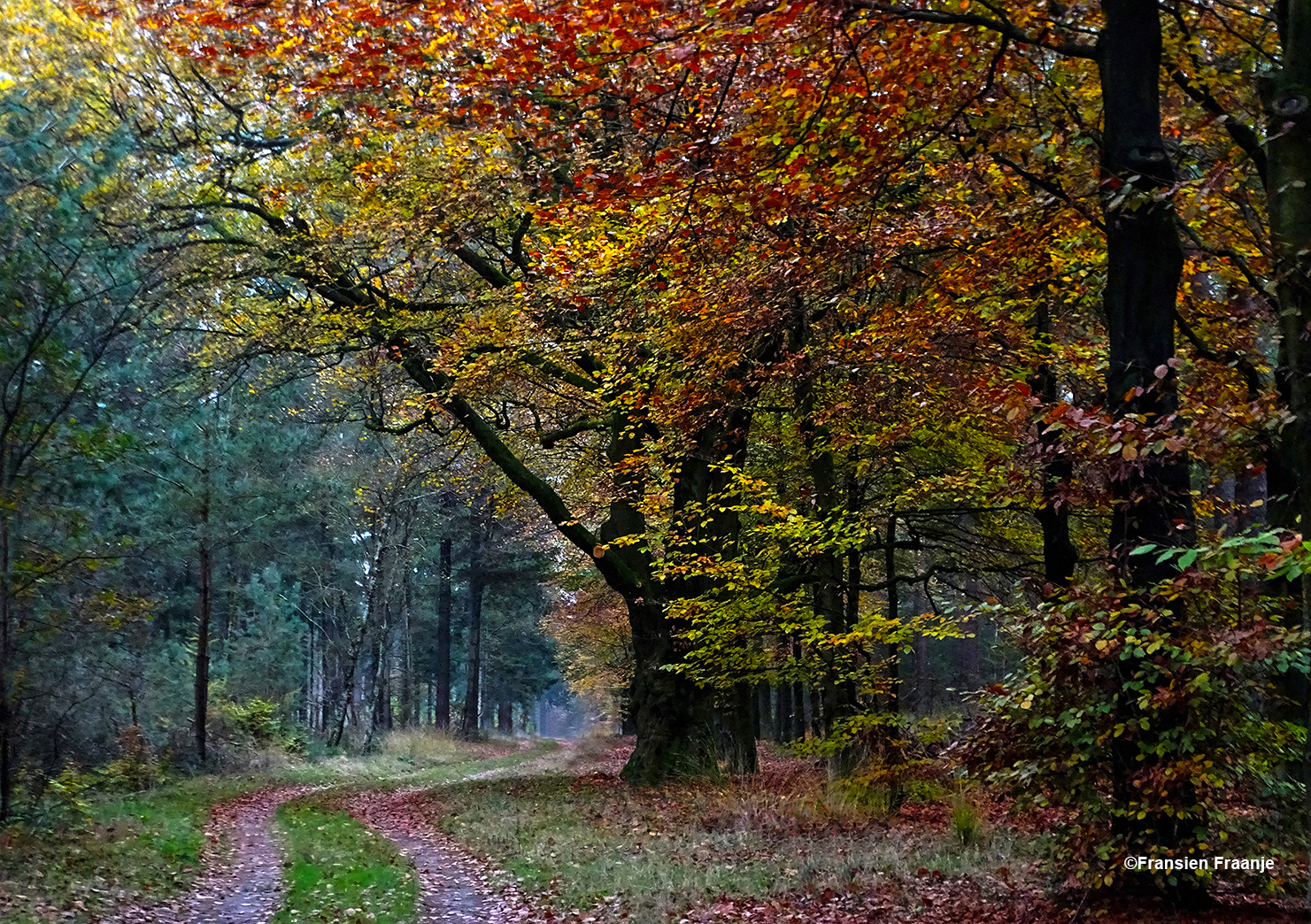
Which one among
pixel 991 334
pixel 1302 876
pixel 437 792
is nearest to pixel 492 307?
pixel 991 334

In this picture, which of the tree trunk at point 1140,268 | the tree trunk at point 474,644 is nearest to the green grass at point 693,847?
the tree trunk at point 1140,268

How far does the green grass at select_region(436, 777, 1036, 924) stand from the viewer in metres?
8.47

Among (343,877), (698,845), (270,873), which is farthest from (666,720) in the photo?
(270,873)

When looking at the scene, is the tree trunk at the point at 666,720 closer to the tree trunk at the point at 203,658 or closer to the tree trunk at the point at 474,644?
the tree trunk at the point at 203,658

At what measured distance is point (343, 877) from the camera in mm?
10102

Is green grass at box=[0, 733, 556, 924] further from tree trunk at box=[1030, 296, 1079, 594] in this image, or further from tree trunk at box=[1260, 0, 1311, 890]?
tree trunk at box=[1030, 296, 1079, 594]

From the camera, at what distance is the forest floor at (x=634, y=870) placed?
7273 mm

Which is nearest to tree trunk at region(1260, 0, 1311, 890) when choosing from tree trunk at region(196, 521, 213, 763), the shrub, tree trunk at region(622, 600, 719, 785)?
the shrub

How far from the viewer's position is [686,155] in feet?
22.4

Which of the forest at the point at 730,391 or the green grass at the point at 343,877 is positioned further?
the green grass at the point at 343,877

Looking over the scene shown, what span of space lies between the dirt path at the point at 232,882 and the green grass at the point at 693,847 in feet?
8.48

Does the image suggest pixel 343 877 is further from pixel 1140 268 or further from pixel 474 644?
pixel 474 644

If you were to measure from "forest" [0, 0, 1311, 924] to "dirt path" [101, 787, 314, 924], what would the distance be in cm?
12

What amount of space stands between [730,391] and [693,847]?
5.58 meters
